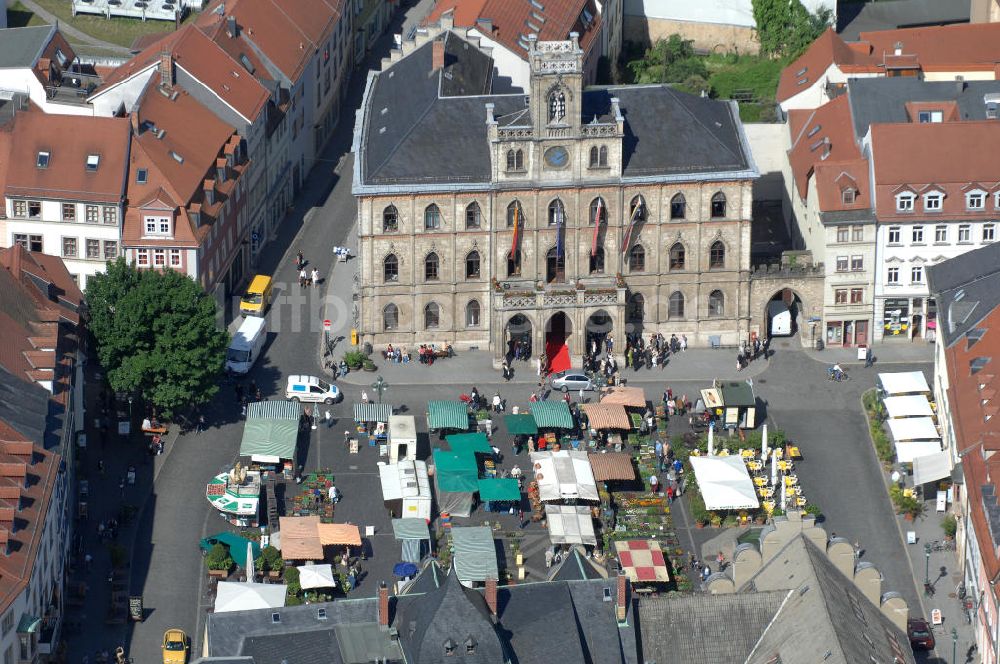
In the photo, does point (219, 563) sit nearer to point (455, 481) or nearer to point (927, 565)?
point (455, 481)

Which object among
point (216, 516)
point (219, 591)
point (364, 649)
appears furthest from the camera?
point (216, 516)

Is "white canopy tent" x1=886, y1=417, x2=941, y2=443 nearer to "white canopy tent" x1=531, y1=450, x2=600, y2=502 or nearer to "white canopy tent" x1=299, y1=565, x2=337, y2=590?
"white canopy tent" x1=531, y1=450, x2=600, y2=502

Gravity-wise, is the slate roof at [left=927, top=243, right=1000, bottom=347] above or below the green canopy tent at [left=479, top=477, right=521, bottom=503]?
above

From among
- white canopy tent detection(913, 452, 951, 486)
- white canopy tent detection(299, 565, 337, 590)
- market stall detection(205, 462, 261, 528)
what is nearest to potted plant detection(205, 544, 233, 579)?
white canopy tent detection(299, 565, 337, 590)

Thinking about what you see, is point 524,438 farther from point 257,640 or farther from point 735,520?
point 257,640

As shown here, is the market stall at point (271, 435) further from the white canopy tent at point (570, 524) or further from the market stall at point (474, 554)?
the white canopy tent at point (570, 524)

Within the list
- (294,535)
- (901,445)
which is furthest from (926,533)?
(294,535)
